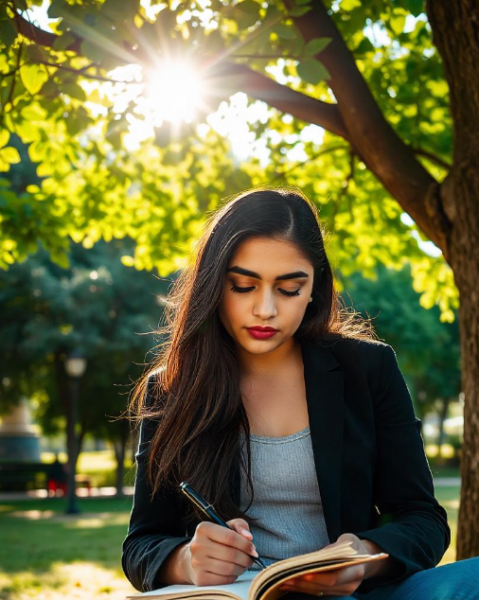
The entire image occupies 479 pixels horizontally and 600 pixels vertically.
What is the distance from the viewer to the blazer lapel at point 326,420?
2.58m

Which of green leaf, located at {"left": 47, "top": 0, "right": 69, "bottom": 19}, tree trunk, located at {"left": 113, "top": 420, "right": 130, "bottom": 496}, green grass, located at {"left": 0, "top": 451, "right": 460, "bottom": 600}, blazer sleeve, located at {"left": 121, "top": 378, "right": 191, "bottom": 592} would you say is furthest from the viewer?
tree trunk, located at {"left": 113, "top": 420, "right": 130, "bottom": 496}

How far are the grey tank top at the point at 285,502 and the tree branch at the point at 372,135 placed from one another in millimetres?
2939

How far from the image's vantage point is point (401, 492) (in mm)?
2684

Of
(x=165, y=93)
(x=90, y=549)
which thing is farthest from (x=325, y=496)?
(x=90, y=549)

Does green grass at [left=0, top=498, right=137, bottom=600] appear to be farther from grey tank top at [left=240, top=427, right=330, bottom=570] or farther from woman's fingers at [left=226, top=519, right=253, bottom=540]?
woman's fingers at [left=226, top=519, right=253, bottom=540]

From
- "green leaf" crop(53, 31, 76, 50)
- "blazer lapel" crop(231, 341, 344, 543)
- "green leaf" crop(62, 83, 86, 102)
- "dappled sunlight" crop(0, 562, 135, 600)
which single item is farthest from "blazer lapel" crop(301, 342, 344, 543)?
"dappled sunlight" crop(0, 562, 135, 600)

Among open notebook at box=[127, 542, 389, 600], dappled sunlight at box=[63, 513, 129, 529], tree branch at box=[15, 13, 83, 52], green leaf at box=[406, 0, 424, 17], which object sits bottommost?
dappled sunlight at box=[63, 513, 129, 529]

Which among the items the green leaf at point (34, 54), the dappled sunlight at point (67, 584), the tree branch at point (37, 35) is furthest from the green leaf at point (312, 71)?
the dappled sunlight at point (67, 584)

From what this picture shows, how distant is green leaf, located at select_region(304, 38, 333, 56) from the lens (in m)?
4.23

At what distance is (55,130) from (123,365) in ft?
48.5

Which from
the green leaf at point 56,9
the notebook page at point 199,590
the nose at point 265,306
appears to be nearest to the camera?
the notebook page at point 199,590

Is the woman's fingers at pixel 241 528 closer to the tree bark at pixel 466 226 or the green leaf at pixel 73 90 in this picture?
the tree bark at pixel 466 226

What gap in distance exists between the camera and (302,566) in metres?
1.95

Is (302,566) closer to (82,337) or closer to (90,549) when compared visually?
(90,549)
